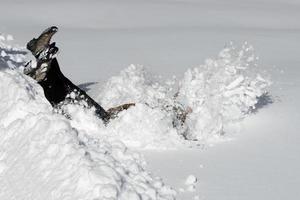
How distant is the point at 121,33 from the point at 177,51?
2024mm

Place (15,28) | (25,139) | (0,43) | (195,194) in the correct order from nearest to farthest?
(195,194)
(25,139)
(0,43)
(15,28)

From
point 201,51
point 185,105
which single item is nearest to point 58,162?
point 185,105

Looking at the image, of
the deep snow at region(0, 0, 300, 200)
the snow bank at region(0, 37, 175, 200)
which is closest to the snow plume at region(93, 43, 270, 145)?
the deep snow at region(0, 0, 300, 200)

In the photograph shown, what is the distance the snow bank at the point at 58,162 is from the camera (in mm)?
4379

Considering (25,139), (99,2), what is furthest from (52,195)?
(99,2)

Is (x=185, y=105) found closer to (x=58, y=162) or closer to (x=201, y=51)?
(x=58, y=162)

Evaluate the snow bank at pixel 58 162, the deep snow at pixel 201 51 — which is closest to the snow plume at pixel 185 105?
the deep snow at pixel 201 51

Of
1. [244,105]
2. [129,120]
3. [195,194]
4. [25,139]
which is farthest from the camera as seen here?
[244,105]

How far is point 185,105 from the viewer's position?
6312mm

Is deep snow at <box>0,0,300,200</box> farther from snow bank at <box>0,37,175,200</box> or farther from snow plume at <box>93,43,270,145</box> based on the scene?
snow bank at <box>0,37,175,200</box>

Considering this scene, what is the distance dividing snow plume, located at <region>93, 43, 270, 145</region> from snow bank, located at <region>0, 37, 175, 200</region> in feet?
1.35

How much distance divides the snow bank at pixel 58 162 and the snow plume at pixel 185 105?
411 millimetres

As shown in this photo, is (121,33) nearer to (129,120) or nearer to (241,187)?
(129,120)

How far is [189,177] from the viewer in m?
4.95
